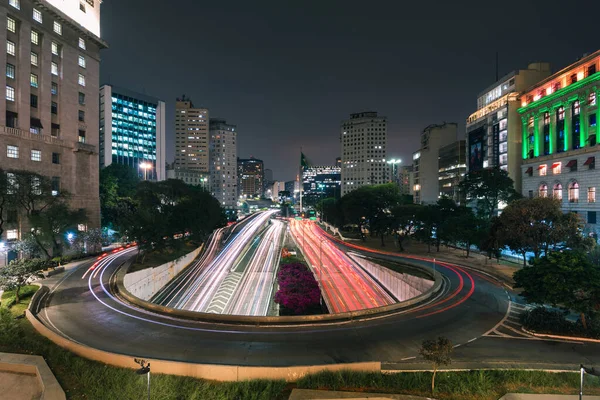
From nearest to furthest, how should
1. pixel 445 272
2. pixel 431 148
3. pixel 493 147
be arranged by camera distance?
1. pixel 445 272
2. pixel 493 147
3. pixel 431 148

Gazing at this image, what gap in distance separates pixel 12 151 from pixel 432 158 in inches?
5257

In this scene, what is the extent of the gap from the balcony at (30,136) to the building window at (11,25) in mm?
14545

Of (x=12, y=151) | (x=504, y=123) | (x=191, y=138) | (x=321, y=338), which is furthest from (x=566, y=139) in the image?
(x=191, y=138)

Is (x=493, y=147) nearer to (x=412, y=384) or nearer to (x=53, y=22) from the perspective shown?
(x=412, y=384)

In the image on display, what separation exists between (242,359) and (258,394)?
3420 mm

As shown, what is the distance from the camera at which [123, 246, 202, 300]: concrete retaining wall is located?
3369cm

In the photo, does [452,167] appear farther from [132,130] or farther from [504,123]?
[132,130]

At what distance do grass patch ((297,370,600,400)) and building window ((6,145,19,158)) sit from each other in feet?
162

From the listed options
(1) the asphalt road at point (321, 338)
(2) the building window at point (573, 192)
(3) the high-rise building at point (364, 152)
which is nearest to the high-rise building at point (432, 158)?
(3) the high-rise building at point (364, 152)

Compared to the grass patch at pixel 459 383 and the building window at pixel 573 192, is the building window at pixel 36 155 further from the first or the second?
the building window at pixel 573 192

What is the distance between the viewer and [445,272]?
38156mm

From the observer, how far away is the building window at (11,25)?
42.1 metres

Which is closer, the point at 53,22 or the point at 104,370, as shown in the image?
the point at 104,370

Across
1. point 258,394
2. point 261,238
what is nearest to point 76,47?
point 261,238
